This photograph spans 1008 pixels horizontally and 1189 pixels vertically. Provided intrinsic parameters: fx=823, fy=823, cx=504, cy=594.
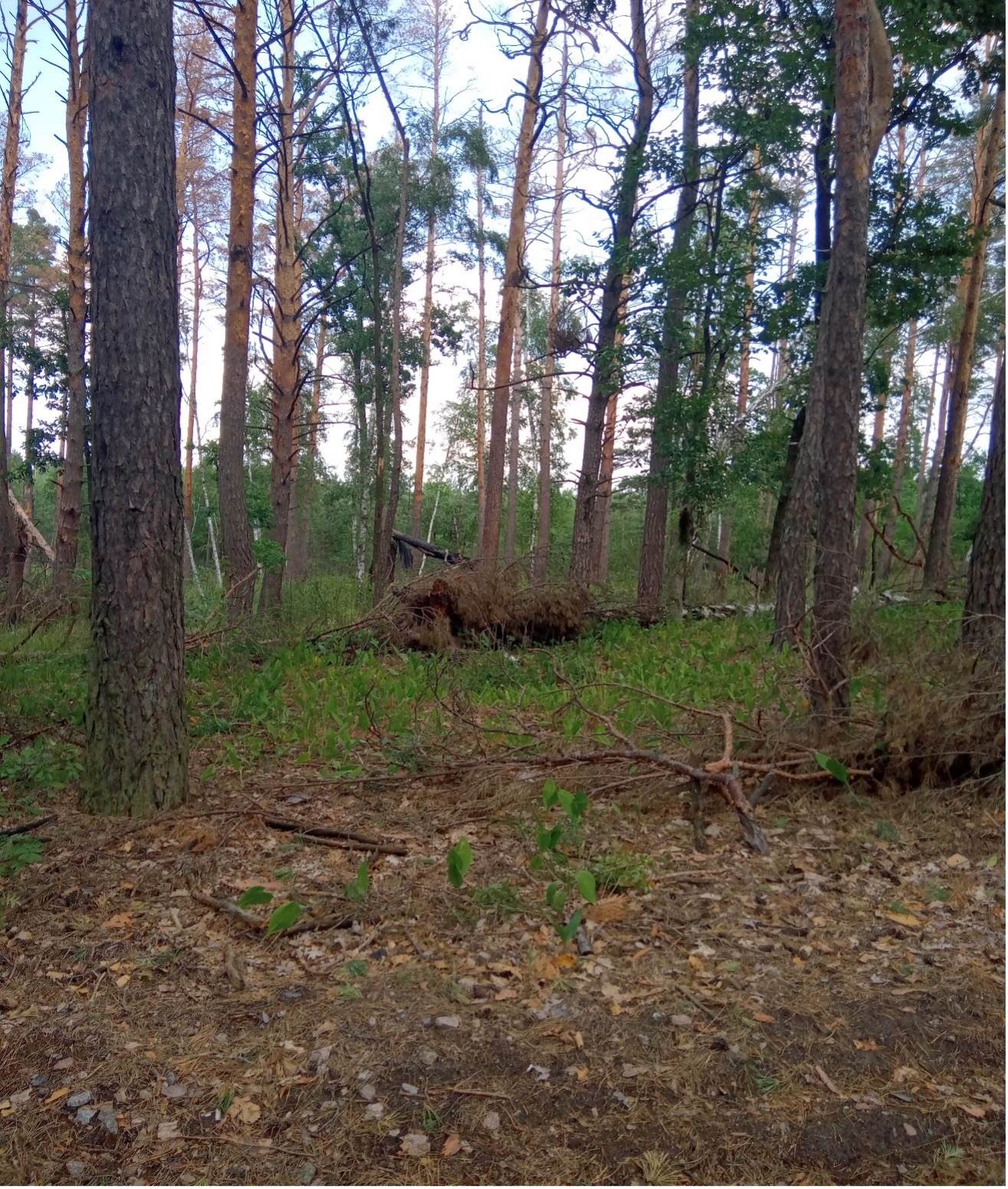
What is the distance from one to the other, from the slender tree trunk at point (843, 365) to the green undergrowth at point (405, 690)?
303mm

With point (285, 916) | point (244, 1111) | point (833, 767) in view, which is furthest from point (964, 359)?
point (244, 1111)

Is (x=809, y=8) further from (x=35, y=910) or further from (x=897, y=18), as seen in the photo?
(x=35, y=910)

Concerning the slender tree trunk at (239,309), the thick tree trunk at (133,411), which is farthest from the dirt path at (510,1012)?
the slender tree trunk at (239,309)

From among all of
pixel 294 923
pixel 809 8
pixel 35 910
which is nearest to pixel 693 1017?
pixel 294 923

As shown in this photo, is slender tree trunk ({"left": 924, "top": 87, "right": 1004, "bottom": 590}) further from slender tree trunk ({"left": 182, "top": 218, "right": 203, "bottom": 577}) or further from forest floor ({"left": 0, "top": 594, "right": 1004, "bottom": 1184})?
slender tree trunk ({"left": 182, "top": 218, "right": 203, "bottom": 577})

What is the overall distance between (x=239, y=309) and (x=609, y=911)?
32.2 ft

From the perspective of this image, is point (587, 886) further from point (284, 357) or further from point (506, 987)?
point (284, 357)

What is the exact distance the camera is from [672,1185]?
2.21m

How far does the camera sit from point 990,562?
527 cm

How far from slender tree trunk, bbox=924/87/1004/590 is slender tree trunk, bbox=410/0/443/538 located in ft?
36.9

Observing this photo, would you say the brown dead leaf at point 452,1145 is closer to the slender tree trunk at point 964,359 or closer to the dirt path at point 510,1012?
the dirt path at point 510,1012

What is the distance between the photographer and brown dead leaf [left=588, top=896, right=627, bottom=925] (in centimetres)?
355

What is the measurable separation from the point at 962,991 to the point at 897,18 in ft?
39.9

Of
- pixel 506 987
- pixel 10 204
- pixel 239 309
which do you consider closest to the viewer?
pixel 506 987
